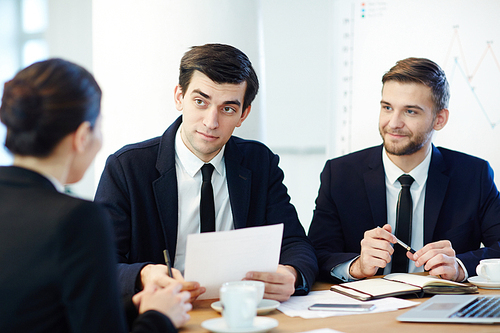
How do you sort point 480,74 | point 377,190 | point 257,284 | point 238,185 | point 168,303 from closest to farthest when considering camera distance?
point 168,303 → point 257,284 → point 238,185 → point 377,190 → point 480,74

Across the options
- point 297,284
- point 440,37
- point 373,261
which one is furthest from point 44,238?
point 440,37

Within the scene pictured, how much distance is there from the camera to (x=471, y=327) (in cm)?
114

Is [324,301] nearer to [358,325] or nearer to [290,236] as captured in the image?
[358,325]

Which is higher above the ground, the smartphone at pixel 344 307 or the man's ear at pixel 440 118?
the man's ear at pixel 440 118

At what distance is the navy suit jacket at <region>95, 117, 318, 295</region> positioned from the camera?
5.64 feet

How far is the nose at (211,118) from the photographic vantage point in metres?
1.78

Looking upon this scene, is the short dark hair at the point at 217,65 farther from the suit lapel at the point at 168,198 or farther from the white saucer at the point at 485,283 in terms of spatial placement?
the white saucer at the point at 485,283

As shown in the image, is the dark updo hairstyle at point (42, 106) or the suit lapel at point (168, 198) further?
the suit lapel at point (168, 198)

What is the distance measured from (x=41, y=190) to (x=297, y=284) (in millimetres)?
881

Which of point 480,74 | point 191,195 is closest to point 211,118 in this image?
point 191,195

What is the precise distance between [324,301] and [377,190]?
34.4 inches

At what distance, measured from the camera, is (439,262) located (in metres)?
1.63

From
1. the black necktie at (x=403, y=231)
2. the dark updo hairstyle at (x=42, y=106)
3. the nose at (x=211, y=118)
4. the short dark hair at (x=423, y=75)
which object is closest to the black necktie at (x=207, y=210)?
the nose at (x=211, y=118)

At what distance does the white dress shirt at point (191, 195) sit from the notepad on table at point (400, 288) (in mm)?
559
